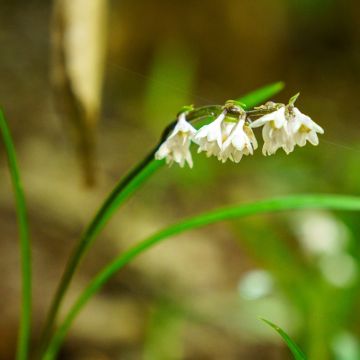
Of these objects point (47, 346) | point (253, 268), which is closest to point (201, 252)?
point (253, 268)

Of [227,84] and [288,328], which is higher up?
[227,84]

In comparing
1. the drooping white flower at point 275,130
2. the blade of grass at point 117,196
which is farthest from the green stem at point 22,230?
the drooping white flower at point 275,130

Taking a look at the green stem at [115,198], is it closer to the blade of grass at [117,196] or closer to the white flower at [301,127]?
the blade of grass at [117,196]

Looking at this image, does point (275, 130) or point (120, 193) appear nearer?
point (275, 130)

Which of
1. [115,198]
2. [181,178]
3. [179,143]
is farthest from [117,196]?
[181,178]

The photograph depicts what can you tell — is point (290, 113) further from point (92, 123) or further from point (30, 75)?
point (30, 75)

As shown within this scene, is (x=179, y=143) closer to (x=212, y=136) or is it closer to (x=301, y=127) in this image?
(x=212, y=136)

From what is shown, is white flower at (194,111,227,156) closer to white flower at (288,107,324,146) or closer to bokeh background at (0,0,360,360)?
white flower at (288,107,324,146)
